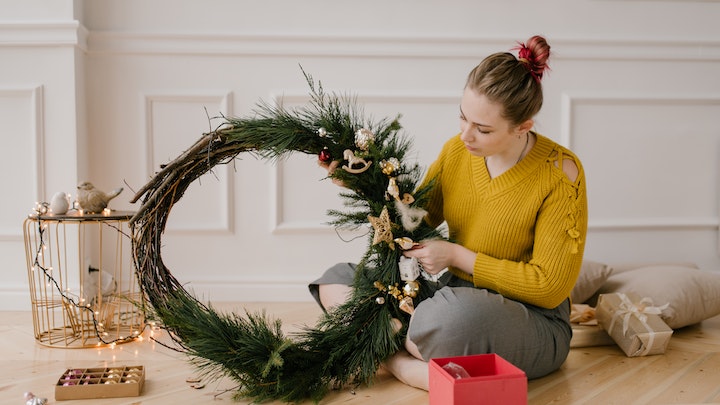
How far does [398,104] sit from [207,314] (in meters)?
1.36

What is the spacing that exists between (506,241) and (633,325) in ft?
1.90

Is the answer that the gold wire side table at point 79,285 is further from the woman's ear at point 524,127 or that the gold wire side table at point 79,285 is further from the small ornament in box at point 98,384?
the woman's ear at point 524,127

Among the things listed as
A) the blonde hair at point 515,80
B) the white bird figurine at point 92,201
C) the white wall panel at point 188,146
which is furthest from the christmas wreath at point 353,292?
the white wall panel at point 188,146

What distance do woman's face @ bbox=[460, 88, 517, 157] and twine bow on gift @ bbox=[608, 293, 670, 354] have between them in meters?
0.72

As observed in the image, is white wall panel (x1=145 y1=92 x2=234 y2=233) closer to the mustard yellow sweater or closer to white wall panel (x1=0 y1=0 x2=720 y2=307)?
white wall panel (x1=0 y1=0 x2=720 y2=307)

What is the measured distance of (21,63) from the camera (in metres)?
2.43

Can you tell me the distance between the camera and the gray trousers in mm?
1504

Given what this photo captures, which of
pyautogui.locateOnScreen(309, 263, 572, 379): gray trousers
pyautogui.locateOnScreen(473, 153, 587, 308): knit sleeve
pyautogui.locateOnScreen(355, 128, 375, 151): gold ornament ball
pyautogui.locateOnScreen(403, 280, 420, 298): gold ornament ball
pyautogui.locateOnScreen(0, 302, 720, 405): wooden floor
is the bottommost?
pyautogui.locateOnScreen(0, 302, 720, 405): wooden floor

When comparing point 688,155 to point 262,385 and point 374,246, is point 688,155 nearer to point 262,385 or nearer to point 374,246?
point 374,246

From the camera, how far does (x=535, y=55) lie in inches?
59.8

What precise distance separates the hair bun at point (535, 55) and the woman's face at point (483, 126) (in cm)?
13

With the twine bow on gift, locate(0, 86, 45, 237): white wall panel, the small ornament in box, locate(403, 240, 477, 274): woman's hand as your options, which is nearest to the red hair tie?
locate(403, 240, 477, 274): woman's hand

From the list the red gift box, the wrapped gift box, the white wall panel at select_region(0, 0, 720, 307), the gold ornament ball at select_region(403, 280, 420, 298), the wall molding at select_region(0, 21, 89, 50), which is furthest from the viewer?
the white wall panel at select_region(0, 0, 720, 307)

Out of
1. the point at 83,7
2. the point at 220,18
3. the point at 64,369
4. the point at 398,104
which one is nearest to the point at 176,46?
the point at 220,18
